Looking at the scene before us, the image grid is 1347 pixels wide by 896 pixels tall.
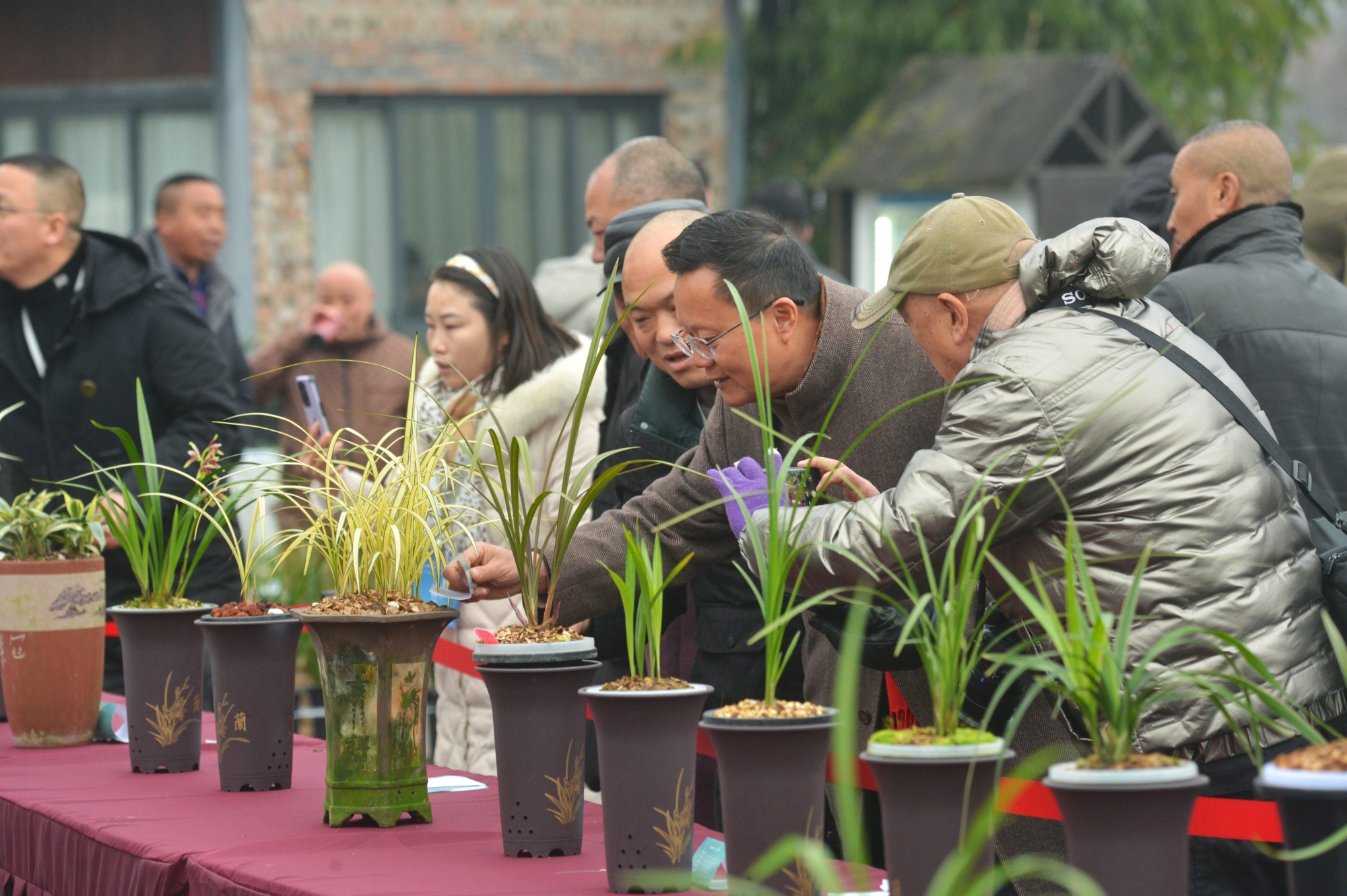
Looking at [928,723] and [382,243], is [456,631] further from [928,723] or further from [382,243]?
[382,243]

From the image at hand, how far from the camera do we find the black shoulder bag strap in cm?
212

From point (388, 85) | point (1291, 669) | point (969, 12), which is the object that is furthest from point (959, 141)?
point (1291, 669)

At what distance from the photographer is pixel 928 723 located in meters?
2.52

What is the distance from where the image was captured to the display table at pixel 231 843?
6.35 ft

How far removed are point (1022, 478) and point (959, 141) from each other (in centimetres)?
879

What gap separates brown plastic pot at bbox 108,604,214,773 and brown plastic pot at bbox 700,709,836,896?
4.26 ft

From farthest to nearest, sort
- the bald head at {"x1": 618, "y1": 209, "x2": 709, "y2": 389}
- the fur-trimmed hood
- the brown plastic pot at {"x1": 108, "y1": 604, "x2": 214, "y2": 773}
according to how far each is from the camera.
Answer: the fur-trimmed hood < the bald head at {"x1": 618, "y1": 209, "x2": 709, "y2": 389} < the brown plastic pot at {"x1": 108, "y1": 604, "x2": 214, "y2": 773}

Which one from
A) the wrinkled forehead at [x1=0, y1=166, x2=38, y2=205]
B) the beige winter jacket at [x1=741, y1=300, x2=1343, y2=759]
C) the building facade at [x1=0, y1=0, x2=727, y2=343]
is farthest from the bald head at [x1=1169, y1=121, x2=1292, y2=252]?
the building facade at [x1=0, y1=0, x2=727, y2=343]

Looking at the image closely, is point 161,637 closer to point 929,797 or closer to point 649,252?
point 649,252

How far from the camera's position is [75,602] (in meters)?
3.01

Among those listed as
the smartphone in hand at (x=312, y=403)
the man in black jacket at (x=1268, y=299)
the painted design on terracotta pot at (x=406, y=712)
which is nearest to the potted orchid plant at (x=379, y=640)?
the painted design on terracotta pot at (x=406, y=712)

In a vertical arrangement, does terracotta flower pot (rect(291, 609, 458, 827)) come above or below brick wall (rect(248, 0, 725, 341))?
below

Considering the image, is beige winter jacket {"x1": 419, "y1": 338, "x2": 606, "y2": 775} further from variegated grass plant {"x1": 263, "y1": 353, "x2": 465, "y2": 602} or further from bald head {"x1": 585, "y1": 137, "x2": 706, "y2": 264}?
variegated grass plant {"x1": 263, "y1": 353, "x2": 465, "y2": 602}

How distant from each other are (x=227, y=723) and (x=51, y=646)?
0.68 meters
